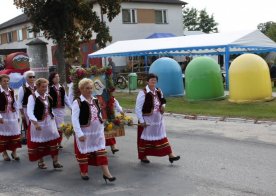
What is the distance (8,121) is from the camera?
9.23 metres

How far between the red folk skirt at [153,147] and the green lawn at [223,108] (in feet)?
17.9

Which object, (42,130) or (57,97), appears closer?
(42,130)

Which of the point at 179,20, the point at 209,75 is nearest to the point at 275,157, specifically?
the point at 209,75

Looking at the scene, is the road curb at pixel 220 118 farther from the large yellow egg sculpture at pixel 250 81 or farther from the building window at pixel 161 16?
the building window at pixel 161 16

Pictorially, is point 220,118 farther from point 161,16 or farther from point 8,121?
point 161,16

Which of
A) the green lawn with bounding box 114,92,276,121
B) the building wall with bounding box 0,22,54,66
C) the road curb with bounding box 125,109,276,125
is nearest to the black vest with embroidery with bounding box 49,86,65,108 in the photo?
the road curb with bounding box 125,109,276,125

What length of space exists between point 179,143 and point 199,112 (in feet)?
15.2

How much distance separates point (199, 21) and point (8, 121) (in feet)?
297

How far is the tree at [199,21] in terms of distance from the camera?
95.4 metres

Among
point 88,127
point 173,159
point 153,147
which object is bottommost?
point 173,159

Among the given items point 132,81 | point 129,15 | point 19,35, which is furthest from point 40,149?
point 19,35

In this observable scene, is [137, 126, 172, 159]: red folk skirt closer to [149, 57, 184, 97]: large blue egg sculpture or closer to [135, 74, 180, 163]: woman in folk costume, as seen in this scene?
[135, 74, 180, 163]: woman in folk costume

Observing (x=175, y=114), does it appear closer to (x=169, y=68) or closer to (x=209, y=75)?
(x=209, y=75)

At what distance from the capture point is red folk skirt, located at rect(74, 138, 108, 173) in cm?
699
